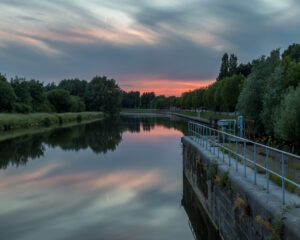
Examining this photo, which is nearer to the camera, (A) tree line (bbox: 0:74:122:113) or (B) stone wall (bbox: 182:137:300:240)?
(B) stone wall (bbox: 182:137:300:240)

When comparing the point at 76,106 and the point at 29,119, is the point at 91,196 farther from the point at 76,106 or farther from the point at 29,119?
the point at 76,106

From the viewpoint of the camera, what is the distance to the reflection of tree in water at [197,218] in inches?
353

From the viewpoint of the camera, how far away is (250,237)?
611cm

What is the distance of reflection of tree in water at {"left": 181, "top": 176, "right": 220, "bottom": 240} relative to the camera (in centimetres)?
897

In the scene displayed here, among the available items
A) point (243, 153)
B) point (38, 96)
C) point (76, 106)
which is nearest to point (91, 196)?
point (243, 153)

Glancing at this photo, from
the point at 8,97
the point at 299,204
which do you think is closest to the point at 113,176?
the point at 299,204

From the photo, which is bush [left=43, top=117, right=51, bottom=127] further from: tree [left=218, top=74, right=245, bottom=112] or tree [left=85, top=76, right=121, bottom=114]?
tree [left=85, top=76, right=121, bottom=114]

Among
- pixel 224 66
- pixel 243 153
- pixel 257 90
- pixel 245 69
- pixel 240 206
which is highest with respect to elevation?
pixel 224 66

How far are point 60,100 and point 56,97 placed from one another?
1.54 m

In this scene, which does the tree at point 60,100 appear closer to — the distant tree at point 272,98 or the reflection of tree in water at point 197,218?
the distant tree at point 272,98

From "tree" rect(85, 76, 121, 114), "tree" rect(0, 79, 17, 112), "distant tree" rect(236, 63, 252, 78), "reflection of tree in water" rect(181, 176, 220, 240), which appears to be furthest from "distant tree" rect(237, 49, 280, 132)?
"tree" rect(85, 76, 121, 114)

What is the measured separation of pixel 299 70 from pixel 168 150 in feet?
40.8

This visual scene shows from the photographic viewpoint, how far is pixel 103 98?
104m

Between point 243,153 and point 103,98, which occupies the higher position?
point 103,98
